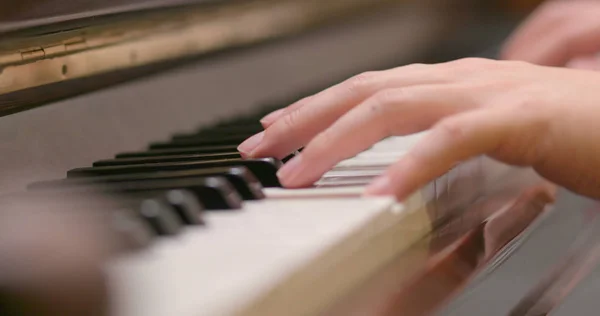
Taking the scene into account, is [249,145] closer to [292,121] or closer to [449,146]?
[292,121]

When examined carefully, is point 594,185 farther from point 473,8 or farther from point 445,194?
point 473,8

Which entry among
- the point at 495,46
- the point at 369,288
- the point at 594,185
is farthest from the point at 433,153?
the point at 495,46

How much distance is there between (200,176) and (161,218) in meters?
0.11

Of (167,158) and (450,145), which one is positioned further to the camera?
(167,158)

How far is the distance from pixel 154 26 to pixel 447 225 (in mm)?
396

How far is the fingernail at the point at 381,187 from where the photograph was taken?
56 cm

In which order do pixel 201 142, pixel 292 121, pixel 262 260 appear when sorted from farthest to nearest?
1. pixel 201 142
2. pixel 292 121
3. pixel 262 260

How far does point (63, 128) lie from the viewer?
763 mm

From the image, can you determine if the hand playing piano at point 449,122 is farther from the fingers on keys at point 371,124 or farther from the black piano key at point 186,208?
the black piano key at point 186,208

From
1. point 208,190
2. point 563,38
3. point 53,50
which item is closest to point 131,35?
point 53,50

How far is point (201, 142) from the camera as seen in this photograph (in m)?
0.80

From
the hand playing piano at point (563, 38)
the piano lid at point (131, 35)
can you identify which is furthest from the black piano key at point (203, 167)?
the hand playing piano at point (563, 38)

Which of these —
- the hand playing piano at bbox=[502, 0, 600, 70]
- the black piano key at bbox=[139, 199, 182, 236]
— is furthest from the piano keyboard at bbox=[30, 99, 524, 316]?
the hand playing piano at bbox=[502, 0, 600, 70]

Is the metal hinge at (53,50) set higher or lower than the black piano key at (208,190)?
higher
